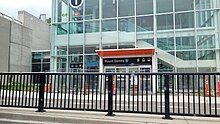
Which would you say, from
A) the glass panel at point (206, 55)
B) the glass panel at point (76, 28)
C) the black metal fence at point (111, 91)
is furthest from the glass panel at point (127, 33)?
the black metal fence at point (111, 91)

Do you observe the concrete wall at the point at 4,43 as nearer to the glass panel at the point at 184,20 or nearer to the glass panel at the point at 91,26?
the glass panel at the point at 91,26

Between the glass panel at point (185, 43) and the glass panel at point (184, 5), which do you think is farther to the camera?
the glass panel at point (184, 5)

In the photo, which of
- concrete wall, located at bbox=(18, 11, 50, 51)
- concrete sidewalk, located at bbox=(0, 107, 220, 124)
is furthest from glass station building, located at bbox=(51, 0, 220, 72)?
concrete wall, located at bbox=(18, 11, 50, 51)

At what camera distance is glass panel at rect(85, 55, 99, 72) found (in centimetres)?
2553

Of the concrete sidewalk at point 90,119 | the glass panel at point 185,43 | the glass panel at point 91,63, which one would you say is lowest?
the concrete sidewalk at point 90,119

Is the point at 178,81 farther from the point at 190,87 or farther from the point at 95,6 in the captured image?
the point at 95,6

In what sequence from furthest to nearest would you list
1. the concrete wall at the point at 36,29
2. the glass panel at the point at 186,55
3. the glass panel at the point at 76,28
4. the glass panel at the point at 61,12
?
A: the concrete wall at the point at 36,29 < the glass panel at the point at 61,12 < the glass panel at the point at 76,28 < the glass panel at the point at 186,55

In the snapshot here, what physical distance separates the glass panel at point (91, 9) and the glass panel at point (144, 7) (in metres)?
4.17

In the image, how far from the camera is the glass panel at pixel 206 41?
75.3 feet

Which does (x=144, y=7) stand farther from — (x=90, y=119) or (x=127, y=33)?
(x=90, y=119)

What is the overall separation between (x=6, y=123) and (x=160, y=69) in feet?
59.3

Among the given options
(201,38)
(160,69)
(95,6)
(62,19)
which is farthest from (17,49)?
(201,38)

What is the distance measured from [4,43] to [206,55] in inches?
1189

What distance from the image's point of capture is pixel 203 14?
23.6 metres
